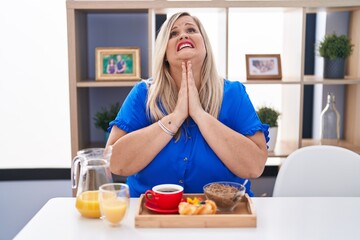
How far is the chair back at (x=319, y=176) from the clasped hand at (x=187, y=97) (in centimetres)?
45

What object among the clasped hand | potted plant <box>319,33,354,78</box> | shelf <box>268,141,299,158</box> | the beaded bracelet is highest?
potted plant <box>319,33,354,78</box>

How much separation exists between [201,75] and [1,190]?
5.24ft

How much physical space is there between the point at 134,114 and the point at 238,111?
434 mm

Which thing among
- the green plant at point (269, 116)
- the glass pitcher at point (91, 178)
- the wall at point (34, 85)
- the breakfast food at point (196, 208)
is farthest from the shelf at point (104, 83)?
the breakfast food at point (196, 208)

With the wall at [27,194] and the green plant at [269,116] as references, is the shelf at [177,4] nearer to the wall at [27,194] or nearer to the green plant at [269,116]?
the green plant at [269,116]

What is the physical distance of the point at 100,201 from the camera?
1.25 metres

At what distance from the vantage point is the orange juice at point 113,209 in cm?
124

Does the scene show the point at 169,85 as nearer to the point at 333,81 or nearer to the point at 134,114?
the point at 134,114

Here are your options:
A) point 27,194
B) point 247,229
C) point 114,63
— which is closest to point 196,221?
point 247,229

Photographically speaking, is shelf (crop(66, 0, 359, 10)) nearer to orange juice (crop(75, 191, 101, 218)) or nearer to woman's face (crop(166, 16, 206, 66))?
woman's face (crop(166, 16, 206, 66))

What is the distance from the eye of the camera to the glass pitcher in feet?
4.31

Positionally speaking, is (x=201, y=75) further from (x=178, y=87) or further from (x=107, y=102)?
(x=107, y=102)

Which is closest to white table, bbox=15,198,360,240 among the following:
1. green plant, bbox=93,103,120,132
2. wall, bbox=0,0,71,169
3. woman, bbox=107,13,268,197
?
woman, bbox=107,13,268,197

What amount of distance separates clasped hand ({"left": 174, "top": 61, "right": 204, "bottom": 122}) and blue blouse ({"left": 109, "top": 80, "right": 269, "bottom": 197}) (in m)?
0.07
